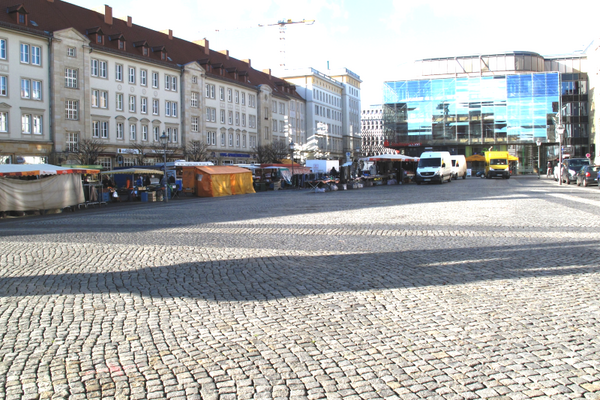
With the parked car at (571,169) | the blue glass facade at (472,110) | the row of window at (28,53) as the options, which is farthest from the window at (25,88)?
the blue glass facade at (472,110)

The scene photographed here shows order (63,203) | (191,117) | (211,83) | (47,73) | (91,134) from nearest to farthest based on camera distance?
(63,203) → (47,73) → (91,134) → (191,117) → (211,83)

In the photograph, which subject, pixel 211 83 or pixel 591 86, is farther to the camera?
pixel 591 86

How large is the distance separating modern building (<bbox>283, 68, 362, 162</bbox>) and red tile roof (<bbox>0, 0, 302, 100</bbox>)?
23348 mm

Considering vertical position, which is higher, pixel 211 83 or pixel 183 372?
pixel 211 83

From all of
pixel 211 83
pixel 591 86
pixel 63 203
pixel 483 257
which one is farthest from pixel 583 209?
pixel 591 86

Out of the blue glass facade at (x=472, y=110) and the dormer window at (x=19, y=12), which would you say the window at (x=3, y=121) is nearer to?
the dormer window at (x=19, y=12)

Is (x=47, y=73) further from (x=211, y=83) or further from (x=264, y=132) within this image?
(x=264, y=132)

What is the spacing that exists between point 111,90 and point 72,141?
7249mm

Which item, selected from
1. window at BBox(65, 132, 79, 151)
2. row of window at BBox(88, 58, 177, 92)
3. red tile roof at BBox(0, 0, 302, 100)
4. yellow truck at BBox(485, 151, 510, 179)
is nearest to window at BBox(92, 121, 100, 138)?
window at BBox(65, 132, 79, 151)

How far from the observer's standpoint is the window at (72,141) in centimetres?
4906

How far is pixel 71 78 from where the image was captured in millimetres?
49875

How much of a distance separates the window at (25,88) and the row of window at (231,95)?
80.4 feet

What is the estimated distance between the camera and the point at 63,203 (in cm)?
2531

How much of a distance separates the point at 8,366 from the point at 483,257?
23.7 ft
